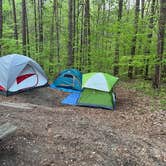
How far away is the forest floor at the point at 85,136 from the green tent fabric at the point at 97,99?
28 centimetres

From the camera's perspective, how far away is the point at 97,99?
8.06m

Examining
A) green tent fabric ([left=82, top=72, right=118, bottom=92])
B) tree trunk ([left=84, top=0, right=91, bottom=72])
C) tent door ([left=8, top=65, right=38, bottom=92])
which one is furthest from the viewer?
tree trunk ([left=84, top=0, right=91, bottom=72])

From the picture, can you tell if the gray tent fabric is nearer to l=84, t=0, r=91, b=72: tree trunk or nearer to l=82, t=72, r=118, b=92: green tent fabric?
l=82, t=72, r=118, b=92: green tent fabric

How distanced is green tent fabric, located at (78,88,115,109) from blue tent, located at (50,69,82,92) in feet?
5.85

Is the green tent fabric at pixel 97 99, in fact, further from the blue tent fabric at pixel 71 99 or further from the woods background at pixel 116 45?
the woods background at pixel 116 45

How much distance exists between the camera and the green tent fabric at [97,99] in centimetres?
793

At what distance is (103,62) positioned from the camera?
13516 millimetres

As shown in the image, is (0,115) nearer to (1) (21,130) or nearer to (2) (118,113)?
(1) (21,130)

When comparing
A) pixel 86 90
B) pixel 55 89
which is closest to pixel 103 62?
pixel 55 89

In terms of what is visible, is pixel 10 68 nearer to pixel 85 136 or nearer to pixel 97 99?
pixel 97 99

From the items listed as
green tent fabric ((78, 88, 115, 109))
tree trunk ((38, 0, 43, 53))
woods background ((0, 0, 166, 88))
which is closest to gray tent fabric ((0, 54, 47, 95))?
green tent fabric ((78, 88, 115, 109))

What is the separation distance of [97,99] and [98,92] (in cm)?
27

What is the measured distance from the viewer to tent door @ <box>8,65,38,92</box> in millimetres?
9148

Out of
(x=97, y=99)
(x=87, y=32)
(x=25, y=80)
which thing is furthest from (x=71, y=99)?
(x=87, y=32)
